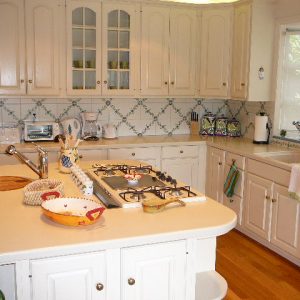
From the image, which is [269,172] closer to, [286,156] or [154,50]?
[286,156]

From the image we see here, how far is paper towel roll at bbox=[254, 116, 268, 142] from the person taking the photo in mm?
4535

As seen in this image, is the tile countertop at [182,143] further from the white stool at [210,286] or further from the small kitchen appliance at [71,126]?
the white stool at [210,286]

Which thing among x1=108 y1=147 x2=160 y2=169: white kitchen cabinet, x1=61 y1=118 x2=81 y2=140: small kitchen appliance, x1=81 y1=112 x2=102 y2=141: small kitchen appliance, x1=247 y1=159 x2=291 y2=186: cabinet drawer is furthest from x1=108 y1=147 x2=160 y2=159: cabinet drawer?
x1=247 y1=159 x2=291 y2=186: cabinet drawer

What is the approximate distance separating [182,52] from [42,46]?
4.95 feet

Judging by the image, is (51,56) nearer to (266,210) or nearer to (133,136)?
(133,136)

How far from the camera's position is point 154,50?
4688mm

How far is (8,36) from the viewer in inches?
164

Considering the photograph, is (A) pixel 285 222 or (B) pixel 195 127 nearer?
(A) pixel 285 222

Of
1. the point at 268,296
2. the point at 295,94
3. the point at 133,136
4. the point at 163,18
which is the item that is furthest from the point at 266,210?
the point at 163,18

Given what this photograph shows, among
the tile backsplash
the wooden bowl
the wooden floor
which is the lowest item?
the wooden floor

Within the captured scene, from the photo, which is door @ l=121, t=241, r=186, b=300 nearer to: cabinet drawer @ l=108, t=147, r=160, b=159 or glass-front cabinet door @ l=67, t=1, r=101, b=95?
cabinet drawer @ l=108, t=147, r=160, b=159

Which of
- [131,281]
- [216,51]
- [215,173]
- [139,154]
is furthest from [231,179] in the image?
[131,281]

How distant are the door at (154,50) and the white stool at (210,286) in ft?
9.09

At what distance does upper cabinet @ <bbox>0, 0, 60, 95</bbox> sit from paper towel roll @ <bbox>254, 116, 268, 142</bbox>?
211 centimetres
